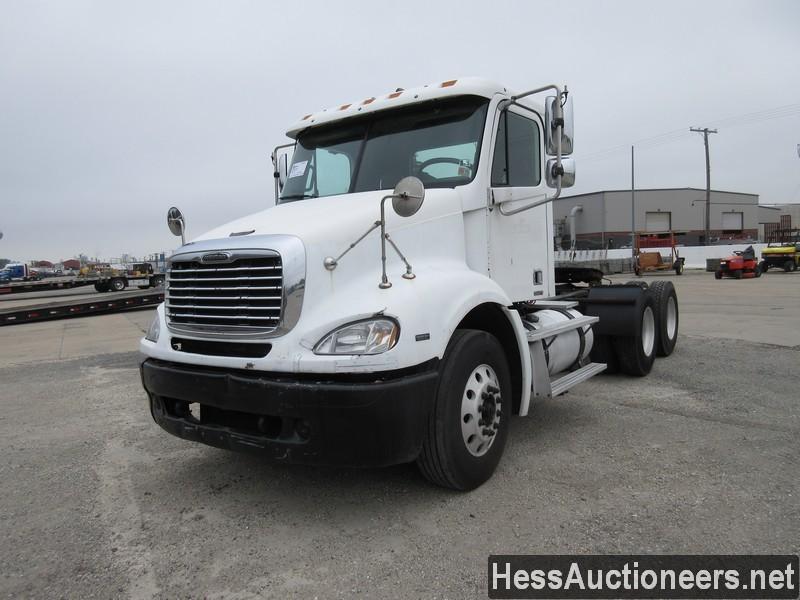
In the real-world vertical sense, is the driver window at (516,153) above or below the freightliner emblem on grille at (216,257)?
above

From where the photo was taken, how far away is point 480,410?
140 inches

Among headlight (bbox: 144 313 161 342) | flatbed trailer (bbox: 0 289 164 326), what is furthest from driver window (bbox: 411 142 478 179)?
flatbed trailer (bbox: 0 289 164 326)

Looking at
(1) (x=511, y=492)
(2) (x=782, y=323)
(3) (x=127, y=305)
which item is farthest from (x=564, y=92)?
(3) (x=127, y=305)

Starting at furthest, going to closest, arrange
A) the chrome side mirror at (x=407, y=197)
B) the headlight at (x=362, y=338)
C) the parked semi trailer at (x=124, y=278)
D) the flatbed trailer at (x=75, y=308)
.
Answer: the parked semi trailer at (x=124, y=278), the flatbed trailer at (x=75, y=308), the chrome side mirror at (x=407, y=197), the headlight at (x=362, y=338)

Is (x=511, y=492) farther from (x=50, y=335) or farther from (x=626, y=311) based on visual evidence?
(x=50, y=335)

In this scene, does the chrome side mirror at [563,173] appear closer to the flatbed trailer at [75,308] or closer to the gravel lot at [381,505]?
the gravel lot at [381,505]

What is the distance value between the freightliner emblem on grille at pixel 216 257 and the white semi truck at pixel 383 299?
0.04 feet

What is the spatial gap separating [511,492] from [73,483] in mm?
3051

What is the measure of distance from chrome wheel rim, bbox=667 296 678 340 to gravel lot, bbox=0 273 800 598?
210cm

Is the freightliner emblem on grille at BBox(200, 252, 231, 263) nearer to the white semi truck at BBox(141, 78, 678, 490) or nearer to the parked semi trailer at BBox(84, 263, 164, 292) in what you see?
the white semi truck at BBox(141, 78, 678, 490)

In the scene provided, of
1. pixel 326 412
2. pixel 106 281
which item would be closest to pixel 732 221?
pixel 106 281

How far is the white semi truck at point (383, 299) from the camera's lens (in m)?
2.96

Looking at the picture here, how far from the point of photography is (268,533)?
316 cm

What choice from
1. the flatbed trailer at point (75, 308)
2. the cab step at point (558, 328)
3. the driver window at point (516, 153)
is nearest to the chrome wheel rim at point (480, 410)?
the cab step at point (558, 328)
